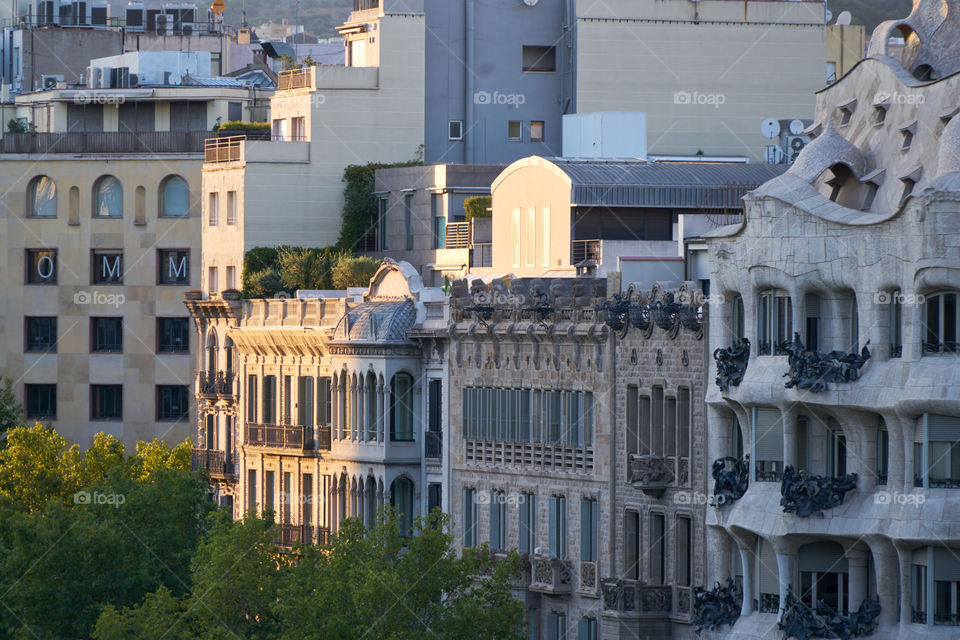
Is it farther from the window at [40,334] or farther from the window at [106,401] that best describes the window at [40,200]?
the window at [106,401]

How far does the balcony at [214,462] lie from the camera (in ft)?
372

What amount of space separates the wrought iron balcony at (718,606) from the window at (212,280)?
5384 centimetres

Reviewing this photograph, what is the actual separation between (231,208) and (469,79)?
10.9m

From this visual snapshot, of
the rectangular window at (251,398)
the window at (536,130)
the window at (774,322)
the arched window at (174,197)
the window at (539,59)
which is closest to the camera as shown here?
the window at (774,322)

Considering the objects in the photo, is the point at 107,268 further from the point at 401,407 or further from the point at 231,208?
the point at 401,407

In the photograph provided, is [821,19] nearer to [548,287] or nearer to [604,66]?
[604,66]

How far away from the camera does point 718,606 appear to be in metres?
71.6

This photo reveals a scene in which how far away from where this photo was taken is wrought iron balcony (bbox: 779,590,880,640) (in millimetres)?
66375

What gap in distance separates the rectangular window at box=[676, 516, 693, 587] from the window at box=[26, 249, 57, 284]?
6658cm

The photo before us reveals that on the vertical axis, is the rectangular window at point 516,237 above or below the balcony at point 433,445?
above

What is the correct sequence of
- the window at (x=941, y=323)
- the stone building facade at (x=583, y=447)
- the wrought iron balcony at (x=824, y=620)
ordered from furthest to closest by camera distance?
the stone building facade at (x=583, y=447) < the wrought iron balcony at (x=824, y=620) < the window at (x=941, y=323)

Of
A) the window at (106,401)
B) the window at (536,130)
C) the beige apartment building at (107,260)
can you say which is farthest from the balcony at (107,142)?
the window at (536,130)

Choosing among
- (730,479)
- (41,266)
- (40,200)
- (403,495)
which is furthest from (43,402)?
(730,479)

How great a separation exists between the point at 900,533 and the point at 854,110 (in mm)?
11436
